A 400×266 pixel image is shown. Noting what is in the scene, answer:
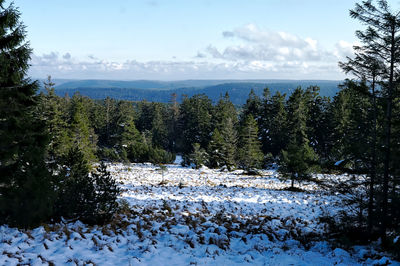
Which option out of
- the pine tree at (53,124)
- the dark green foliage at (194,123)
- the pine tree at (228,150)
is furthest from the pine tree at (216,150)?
the pine tree at (53,124)

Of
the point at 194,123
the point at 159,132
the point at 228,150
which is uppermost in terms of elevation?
the point at 194,123

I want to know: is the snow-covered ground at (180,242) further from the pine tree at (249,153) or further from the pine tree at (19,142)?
the pine tree at (249,153)

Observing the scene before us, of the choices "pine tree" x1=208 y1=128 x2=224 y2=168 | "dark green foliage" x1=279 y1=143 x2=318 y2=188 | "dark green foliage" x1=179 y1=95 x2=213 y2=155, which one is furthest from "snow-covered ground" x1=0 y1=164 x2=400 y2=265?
"dark green foliage" x1=179 y1=95 x2=213 y2=155

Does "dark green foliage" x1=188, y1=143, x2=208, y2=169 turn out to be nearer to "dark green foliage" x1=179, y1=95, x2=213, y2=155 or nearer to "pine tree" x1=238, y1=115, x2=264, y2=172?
"pine tree" x1=238, y1=115, x2=264, y2=172

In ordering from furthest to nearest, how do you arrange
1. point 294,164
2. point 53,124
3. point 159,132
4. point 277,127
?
point 159,132 → point 277,127 → point 53,124 → point 294,164

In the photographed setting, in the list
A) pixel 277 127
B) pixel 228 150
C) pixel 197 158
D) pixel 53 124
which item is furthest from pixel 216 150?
pixel 53 124

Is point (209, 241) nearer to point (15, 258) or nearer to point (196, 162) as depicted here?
point (15, 258)

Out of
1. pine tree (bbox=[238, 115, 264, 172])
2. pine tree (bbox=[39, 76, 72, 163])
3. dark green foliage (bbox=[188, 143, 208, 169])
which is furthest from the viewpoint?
pine tree (bbox=[238, 115, 264, 172])

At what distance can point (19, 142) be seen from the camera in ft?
34.2

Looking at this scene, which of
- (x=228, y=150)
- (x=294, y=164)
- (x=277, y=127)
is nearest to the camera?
(x=294, y=164)

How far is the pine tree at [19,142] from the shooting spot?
7.81 metres

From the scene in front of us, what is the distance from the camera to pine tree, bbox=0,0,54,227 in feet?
25.6

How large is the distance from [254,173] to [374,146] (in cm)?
2904

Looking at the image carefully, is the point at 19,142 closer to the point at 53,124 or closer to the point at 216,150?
the point at 53,124
